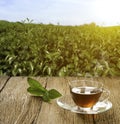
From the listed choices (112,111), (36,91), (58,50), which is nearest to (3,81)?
(36,91)

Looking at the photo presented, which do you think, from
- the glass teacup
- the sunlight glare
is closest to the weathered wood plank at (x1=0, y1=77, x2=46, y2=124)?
the glass teacup

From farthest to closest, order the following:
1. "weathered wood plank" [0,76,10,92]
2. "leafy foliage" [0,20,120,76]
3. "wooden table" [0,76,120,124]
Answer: "leafy foliage" [0,20,120,76] → "weathered wood plank" [0,76,10,92] → "wooden table" [0,76,120,124]

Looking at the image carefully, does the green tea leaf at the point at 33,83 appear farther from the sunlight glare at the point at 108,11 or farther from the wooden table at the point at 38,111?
the sunlight glare at the point at 108,11

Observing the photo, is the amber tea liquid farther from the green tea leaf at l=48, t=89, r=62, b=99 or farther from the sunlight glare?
the sunlight glare

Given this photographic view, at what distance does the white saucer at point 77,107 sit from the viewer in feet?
3.67

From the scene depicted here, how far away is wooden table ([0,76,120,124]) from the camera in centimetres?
107

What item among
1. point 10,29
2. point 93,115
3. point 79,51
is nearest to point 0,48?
point 10,29

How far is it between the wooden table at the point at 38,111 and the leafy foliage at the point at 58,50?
4.51 ft

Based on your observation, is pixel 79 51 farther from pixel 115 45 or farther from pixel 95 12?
pixel 95 12

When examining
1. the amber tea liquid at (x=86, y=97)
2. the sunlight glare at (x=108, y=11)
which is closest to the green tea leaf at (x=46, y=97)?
the amber tea liquid at (x=86, y=97)

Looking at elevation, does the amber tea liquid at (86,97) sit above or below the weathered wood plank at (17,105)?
above

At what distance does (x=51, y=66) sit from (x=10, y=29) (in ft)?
2.15

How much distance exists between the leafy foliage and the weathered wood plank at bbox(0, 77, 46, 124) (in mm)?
1359

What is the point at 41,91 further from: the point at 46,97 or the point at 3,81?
the point at 3,81
